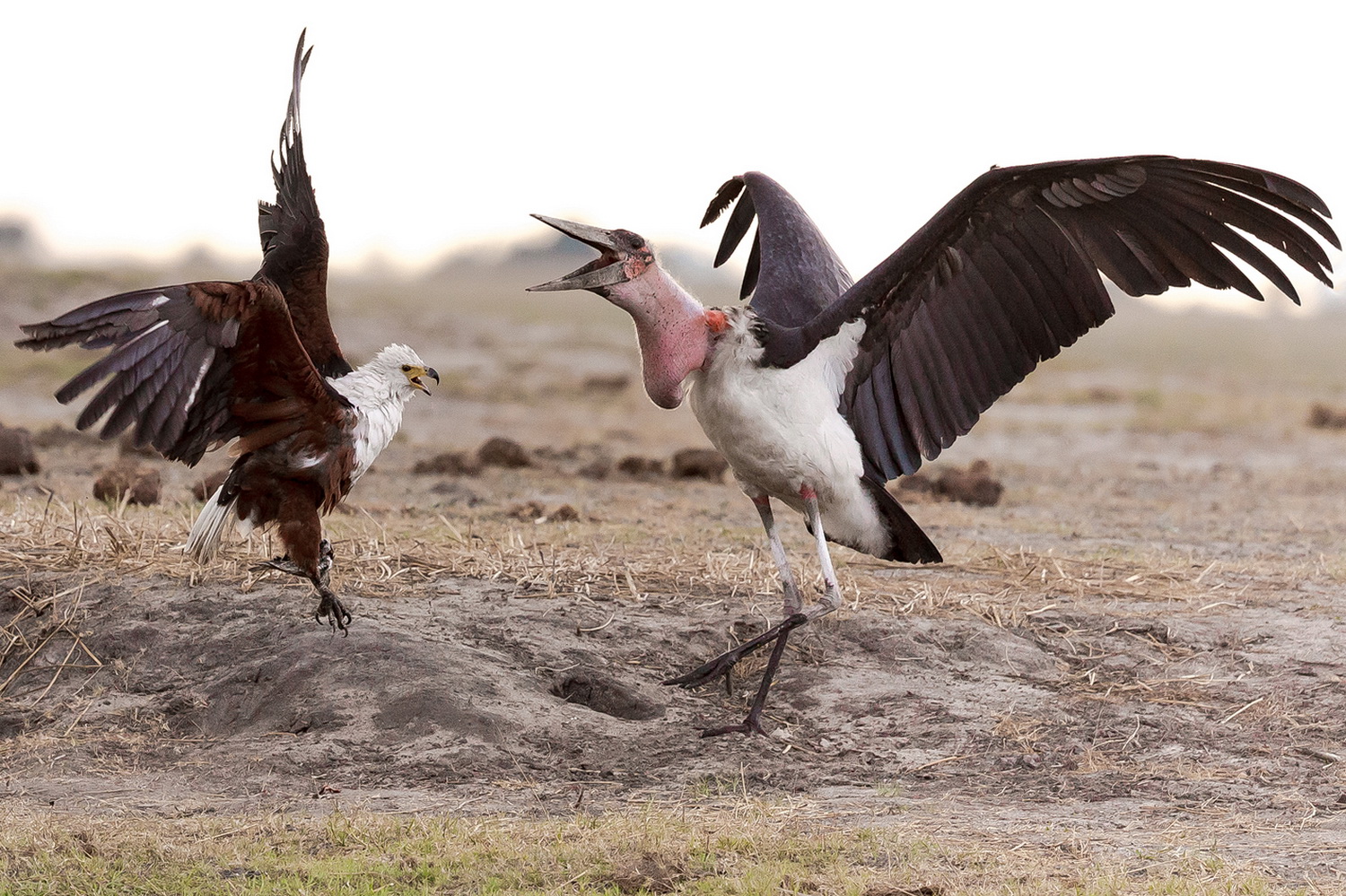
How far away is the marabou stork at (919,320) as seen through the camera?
17.5ft

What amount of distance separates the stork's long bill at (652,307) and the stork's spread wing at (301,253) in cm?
169

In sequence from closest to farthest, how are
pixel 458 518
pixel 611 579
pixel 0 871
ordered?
pixel 0 871, pixel 611 579, pixel 458 518

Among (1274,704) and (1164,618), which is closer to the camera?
(1274,704)

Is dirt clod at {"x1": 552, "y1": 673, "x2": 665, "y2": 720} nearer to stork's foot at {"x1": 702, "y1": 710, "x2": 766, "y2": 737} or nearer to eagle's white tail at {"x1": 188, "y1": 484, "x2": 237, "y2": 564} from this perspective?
stork's foot at {"x1": 702, "y1": 710, "x2": 766, "y2": 737}

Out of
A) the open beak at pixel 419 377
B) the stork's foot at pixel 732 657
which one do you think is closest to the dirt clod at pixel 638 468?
the open beak at pixel 419 377

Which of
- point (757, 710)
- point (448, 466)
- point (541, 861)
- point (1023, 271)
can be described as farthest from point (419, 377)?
point (448, 466)

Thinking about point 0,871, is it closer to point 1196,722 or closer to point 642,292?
point 642,292

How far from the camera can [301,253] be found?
21.4 feet

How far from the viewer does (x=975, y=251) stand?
18.6 feet

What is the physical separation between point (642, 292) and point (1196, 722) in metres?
2.84

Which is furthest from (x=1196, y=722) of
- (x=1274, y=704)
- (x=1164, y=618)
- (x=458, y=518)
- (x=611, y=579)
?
(x=458, y=518)

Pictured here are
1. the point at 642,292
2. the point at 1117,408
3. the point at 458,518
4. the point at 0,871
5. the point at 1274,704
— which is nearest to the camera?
the point at 0,871

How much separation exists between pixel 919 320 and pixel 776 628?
142cm

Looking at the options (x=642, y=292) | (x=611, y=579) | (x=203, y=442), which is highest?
(x=642, y=292)
